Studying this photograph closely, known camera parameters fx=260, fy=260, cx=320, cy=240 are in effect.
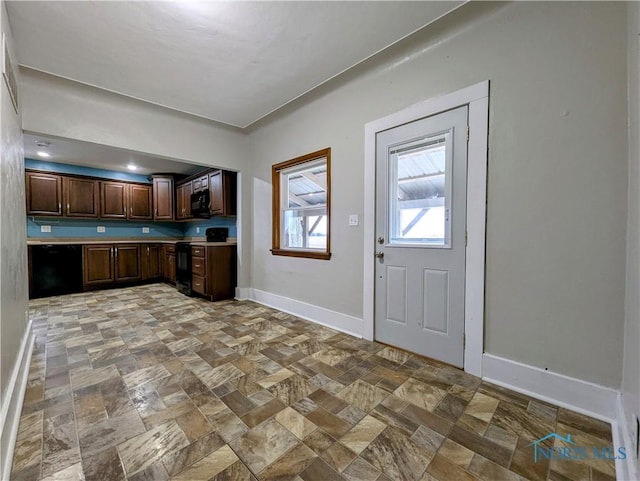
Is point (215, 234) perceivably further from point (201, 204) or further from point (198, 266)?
point (198, 266)

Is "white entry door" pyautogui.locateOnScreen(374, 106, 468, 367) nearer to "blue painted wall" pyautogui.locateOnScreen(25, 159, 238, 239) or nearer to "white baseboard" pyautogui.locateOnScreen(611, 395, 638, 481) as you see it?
"white baseboard" pyautogui.locateOnScreen(611, 395, 638, 481)

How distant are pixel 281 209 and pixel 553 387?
3.14 meters

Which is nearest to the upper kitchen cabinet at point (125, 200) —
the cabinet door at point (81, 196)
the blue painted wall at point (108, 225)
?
the cabinet door at point (81, 196)

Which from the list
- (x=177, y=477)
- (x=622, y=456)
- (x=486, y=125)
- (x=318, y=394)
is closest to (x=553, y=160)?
(x=486, y=125)

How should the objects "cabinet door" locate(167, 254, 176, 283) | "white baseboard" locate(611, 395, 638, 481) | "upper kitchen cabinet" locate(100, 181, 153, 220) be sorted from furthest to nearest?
1. "upper kitchen cabinet" locate(100, 181, 153, 220)
2. "cabinet door" locate(167, 254, 176, 283)
3. "white baseboard" locate(611, 395, 638, 481)

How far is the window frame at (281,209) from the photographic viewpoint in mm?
2906

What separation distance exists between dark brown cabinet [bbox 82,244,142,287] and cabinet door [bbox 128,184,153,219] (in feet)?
2.37

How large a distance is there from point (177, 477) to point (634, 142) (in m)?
2.60

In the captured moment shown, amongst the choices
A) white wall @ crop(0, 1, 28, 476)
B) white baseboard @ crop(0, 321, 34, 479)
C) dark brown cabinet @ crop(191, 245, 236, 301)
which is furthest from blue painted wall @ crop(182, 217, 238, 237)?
white baseboard @ crop(0, 321, 34, 479)

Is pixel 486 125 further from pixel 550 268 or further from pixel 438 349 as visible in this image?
pixel 438 349

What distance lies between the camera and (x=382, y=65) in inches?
93.9

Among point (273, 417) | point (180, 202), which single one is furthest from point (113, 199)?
point (273, 417)

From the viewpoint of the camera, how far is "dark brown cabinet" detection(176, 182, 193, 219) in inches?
204

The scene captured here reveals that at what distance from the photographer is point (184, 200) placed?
533 centimetres
